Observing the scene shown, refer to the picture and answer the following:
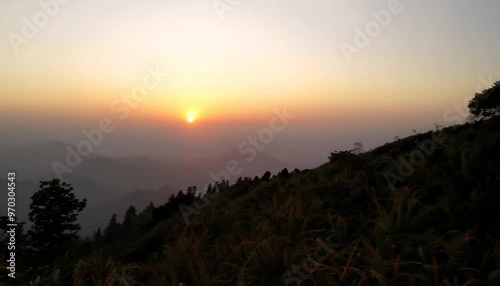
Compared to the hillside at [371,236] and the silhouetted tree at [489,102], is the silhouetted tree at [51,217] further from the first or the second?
the silhouetted tree at [489,102]

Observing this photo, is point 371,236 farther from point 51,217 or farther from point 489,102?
point 51,217

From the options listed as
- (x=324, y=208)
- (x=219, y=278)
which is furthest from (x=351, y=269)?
(x=324, y=208)

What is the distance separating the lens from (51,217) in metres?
32.4

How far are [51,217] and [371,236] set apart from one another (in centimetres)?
3370

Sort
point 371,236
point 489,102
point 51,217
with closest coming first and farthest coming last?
point 371,236
point 489,102
point 51,217

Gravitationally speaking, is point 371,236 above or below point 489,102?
below

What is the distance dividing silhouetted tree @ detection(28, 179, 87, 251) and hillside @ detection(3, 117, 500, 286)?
29.0m

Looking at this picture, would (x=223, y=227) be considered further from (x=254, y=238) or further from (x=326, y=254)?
(x=326, y=254)

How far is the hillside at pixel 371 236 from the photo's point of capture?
411 centimetres

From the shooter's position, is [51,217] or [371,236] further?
[51,217]

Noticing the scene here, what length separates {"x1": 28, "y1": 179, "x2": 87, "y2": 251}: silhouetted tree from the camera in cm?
3170

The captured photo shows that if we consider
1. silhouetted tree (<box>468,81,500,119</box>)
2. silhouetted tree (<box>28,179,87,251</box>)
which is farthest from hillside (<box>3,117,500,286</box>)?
silhouetted tree (<box>28,179,87,251</box>)

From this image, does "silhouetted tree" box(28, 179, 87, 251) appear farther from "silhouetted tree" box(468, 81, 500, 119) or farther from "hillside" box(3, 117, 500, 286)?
"silhouetted tree" box(468, 81, 500, 119)

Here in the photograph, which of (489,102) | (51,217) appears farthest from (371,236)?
(51,217)
